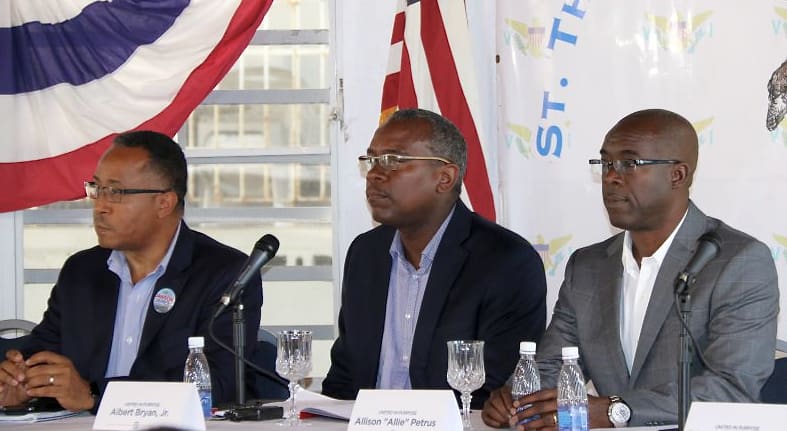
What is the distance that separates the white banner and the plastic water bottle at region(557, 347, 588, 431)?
6.58 ft

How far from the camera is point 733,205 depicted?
4750 millimetres

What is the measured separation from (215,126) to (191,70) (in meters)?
0.40

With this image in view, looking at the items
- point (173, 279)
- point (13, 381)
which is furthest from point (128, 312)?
point (13, 381)

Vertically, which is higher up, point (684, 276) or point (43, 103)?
point (43, 103)

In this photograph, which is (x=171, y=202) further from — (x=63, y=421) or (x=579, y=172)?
(x=579, y=172)

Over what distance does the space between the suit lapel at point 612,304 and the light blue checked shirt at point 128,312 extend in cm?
155

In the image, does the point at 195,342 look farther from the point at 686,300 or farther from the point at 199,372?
the point at 686,300

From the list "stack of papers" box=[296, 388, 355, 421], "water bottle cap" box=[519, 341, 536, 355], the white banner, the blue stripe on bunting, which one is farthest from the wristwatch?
the blue stripe on bunting

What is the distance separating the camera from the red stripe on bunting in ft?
17.5

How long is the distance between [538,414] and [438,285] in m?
1.01

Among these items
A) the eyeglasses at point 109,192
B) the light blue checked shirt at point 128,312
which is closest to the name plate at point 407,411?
the light blue checked shirt at point 128,312

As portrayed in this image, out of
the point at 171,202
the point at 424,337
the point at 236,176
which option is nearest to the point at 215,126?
the point at 236,176

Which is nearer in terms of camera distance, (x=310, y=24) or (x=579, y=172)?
(x=579, y=172)

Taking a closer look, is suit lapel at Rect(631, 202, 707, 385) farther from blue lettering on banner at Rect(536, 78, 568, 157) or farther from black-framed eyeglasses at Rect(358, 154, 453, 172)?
blue lettering on banner at Rect(536, 78, 568, 157)
